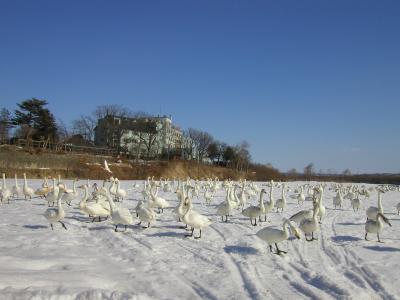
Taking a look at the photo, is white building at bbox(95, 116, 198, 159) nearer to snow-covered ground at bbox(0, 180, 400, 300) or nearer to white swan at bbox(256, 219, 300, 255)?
snow-covered ground at bbox(0, 180, 400, 300)

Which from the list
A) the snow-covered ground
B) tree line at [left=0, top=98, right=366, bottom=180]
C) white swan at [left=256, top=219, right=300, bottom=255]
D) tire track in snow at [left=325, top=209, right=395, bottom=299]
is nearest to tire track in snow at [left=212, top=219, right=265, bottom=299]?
the snow-covered ground

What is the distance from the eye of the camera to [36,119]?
61781 mm

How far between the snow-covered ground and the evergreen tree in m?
50.4

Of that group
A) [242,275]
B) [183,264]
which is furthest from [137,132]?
[242,275]

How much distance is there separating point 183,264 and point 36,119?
5775 cm

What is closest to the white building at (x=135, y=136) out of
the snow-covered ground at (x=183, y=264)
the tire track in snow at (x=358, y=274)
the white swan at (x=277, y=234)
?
the snow-covered ground at (x=183, y=264)

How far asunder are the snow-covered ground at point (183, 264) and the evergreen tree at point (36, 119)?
50.4 metres

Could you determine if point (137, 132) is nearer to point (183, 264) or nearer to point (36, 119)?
point (36, 119)

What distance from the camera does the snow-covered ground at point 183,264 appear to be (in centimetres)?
743

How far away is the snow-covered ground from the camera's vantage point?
7.43 metres

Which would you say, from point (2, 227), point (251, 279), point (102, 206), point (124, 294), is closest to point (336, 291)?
point (251, 279)

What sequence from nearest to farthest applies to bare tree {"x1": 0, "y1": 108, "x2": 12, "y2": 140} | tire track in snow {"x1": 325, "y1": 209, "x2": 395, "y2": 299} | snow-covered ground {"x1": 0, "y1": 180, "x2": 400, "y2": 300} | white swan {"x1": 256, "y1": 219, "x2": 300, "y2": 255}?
snow-covered ground {"x1": 0, "y1": 180, "x2": 400, "y2": 300}, tire track in snow {"x1": 325, "y1": 209, "x2": 395, "y2": 299}, white swan {"x1": 256, "y1": 219, "x2": 300, "y2": 255}, bare tree {"x1": 0, "y1": 108, "x2": 12, "y2": 140}

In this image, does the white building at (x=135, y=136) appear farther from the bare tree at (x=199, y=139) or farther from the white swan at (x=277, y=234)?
the white swan at (x=277, y=234)

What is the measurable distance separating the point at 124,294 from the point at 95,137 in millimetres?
86827
